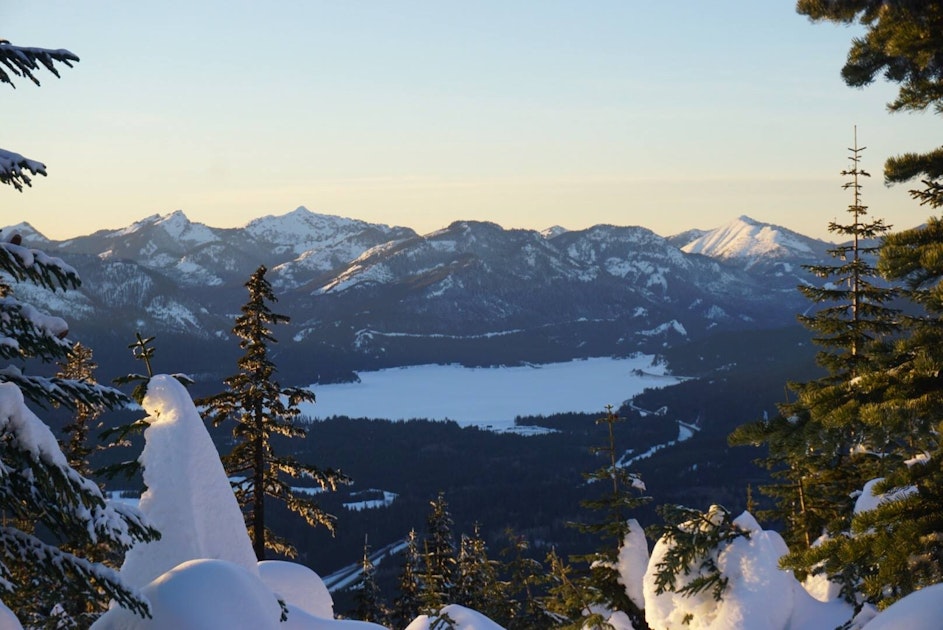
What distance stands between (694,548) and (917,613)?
9.12 metres

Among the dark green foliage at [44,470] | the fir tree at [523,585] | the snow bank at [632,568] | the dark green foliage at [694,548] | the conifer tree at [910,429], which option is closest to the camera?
the dark green foliage at [44,470]

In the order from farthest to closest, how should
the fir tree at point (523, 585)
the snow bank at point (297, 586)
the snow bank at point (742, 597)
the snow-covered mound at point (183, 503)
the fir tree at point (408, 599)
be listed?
the fir tree at point (408, 599) < the fir tree at point (523, 585) < the snow bank at point (742, 597) < the snow bank at point (297, 586) < the snow-covered mound at point (183, 503)

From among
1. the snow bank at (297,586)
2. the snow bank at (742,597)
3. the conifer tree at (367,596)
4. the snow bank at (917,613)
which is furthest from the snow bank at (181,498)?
the conifer tree at (367,596)

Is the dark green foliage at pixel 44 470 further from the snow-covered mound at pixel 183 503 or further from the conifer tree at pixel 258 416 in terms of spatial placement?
the conifer tree at pixel 258 416

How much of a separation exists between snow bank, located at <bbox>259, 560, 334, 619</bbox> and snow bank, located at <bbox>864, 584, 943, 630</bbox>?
6778mm

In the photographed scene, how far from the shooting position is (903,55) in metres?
8.91

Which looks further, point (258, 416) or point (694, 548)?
point (258, 416)

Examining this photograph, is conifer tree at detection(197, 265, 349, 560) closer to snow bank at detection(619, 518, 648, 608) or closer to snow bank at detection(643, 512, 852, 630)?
snow bank at detection(619, 518, 648, 608)

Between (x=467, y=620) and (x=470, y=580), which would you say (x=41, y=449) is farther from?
(x=470, y=580)

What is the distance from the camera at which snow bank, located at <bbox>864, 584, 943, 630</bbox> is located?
612 cm

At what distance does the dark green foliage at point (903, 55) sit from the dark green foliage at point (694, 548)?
25.5ft

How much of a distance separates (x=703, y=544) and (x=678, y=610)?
202 centimetres

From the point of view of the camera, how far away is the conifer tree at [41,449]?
6.63m

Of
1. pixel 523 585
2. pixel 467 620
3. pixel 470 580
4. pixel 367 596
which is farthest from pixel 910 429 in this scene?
pixel 367 596
